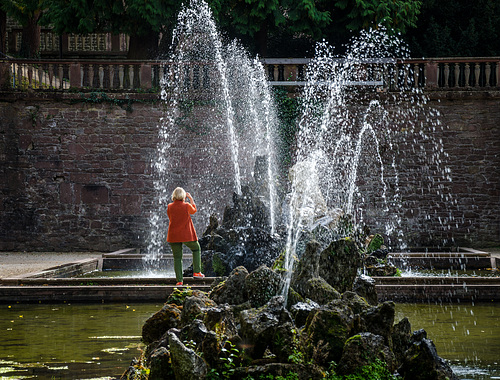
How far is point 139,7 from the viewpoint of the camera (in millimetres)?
19109

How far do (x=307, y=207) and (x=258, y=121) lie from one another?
6.14m

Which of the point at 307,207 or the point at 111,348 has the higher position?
the point at 307,207

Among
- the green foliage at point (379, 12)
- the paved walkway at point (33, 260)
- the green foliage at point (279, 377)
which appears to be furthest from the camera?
the green foliage at point (379, 12)

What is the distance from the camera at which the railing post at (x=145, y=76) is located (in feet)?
59.8

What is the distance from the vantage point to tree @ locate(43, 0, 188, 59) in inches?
760

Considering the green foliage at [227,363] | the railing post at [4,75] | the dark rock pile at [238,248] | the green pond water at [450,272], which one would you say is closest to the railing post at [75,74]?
the railing post at [4,75]

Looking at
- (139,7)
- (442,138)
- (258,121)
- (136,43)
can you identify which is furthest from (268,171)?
(136,43)

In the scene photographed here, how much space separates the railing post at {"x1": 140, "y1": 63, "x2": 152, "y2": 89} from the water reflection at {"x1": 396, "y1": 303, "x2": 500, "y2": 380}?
11.8 meters

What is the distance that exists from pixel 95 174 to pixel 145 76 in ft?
9.84

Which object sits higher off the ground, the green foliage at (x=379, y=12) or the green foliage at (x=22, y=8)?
the green foliage at (x=22, y=8)

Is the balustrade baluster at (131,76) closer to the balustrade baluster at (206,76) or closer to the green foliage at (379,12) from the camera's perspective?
the balustrade baluster at (206,76)

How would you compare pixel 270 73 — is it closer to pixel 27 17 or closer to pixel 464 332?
pixel 27 17

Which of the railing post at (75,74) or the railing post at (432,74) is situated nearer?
the railing post at (432,74)

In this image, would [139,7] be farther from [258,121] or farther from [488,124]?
[488,124]
